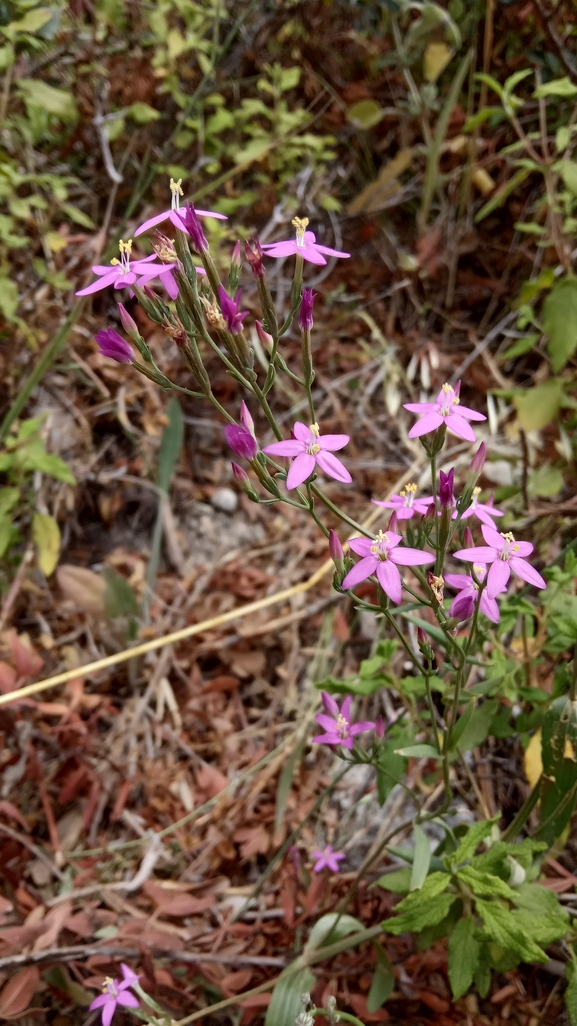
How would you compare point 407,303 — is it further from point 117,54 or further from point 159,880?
point 159,880

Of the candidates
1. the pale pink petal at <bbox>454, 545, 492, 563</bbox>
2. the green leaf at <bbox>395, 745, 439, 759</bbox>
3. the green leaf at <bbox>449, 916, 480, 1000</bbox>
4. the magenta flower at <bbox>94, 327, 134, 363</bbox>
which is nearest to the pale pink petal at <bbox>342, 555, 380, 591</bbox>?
the pale pink petal at <bbox>454, 545, 492, 563</bbox>

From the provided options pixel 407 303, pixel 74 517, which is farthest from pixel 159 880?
pixel 407 303

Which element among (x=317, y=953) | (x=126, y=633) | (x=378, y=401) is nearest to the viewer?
(x=317, y=953)

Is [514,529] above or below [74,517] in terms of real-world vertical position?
below

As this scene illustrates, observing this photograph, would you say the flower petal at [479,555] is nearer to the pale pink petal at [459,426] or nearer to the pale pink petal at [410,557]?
the pale pink petal at [410,557]

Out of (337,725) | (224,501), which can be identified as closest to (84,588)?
(224,501)

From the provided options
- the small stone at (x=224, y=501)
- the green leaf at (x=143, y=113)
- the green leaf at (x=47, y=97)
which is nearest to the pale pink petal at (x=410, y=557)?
the small stone at (x=224, y=501)
